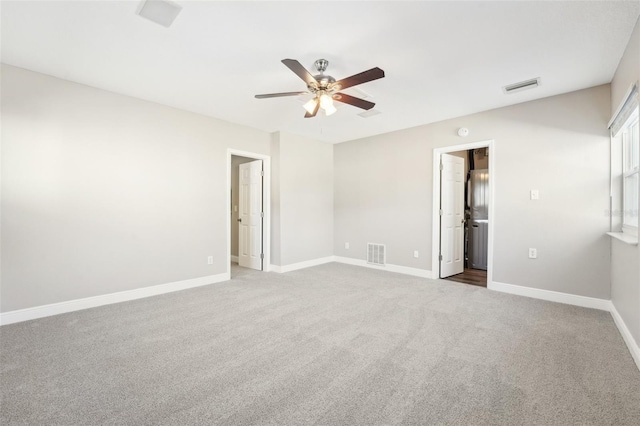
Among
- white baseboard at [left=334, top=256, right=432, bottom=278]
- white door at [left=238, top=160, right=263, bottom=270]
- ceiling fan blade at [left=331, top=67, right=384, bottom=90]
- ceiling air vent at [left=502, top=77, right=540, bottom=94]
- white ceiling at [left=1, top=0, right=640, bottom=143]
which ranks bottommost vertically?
white baseboard at [left=334, top=256, right=432, bottom=278]

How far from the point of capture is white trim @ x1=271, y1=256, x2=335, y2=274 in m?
5.30

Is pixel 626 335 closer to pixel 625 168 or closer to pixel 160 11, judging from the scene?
pixel 625 168

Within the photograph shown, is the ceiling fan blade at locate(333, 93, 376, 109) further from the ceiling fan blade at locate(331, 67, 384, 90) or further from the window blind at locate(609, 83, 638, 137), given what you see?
the window blind at locate(609, 83, 638, 137)

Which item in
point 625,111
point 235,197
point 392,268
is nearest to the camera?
point 625,111

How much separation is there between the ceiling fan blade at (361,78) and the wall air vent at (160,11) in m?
1.35

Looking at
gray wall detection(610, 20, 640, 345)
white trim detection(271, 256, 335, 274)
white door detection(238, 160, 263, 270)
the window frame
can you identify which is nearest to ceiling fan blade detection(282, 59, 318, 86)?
gray wall detection(610, 20, 640, 345)

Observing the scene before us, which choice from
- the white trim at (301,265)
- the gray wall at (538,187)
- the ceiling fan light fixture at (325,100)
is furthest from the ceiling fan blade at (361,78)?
the white trim at (301,265)

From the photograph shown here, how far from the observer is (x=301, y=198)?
18.7 feet

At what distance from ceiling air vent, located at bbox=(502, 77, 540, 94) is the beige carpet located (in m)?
2.58

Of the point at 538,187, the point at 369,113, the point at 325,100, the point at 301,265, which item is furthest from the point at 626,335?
the point at 301,265

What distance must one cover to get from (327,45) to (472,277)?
437 cm

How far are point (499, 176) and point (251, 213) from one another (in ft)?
13.9

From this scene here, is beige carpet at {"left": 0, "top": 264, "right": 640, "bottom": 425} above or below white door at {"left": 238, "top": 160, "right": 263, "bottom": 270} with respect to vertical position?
below

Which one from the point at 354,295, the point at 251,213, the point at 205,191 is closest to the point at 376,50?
the point at 354,295
